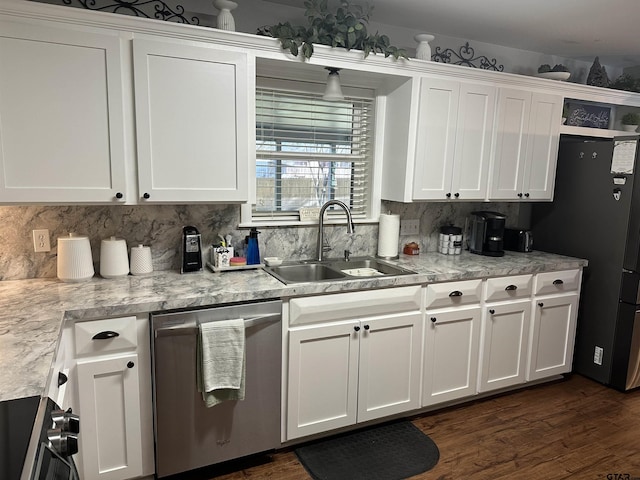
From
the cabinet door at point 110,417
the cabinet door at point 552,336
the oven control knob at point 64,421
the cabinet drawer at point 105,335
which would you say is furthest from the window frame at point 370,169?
the oven control knob at point 64,421

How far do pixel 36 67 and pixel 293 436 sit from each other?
212 centimetres

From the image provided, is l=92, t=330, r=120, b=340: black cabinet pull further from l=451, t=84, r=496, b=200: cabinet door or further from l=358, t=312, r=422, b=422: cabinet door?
l=451, t=84, r=496, b=200: cabinet door

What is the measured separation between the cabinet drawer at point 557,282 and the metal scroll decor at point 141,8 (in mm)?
2675

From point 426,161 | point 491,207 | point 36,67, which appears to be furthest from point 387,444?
point 36,67

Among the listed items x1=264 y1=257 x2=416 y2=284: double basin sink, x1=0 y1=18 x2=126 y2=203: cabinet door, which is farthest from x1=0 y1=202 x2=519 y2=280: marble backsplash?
x1=0 y1=18 x2=126 y2=203: cabinet door

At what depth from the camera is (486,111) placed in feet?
9.75

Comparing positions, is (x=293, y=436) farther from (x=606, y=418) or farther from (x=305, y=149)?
(x=606, y=418)

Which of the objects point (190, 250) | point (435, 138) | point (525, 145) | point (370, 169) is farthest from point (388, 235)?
point (190, 250)

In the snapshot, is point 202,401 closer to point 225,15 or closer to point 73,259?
point 73,259

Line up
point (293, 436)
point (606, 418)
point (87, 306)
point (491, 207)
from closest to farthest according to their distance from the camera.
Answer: point (87, 306) → point (293, 436) → point (606, 418) → point (491, 207)

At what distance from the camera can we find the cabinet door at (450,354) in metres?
2.69

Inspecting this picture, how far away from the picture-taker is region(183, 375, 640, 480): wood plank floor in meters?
2.29

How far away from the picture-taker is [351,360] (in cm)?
245

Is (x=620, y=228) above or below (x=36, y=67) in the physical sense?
below
